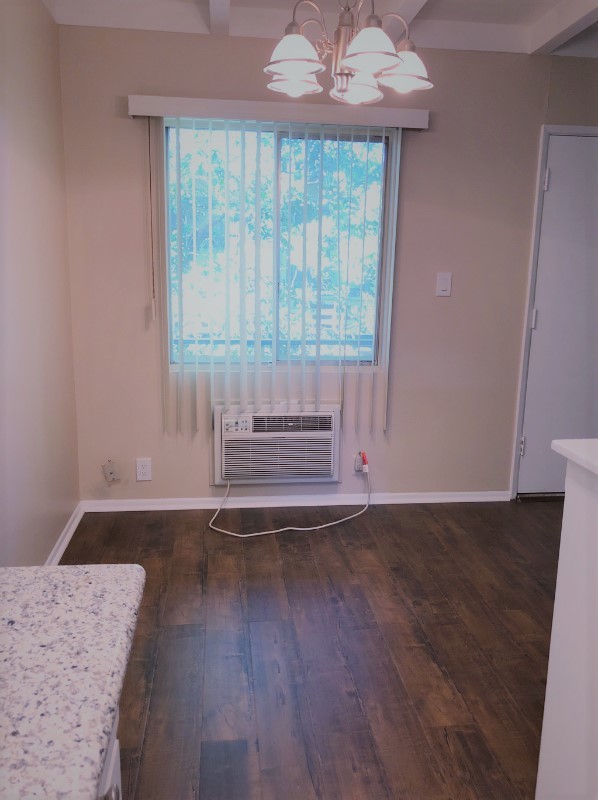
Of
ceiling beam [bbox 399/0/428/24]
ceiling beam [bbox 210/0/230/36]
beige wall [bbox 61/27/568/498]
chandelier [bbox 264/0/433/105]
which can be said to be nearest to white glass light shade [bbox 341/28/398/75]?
chandelier [bbox 264/0/433/105]

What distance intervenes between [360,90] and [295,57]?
221 mm

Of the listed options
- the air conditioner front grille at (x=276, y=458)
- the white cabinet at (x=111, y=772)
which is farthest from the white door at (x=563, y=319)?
the white cabinet at (x=111, y=772)

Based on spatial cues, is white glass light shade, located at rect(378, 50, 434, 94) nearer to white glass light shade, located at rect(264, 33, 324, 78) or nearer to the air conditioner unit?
white glass light shade, located at rect(264, 33, 324, 78)

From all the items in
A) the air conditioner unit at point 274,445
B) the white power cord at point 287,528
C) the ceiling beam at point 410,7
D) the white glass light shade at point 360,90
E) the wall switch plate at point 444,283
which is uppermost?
the ceiling beam at point 410,7

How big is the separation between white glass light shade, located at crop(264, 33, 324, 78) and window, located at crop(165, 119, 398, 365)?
1529 mm

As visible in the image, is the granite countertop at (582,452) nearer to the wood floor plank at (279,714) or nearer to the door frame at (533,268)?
the wood floor plank at (279,714)

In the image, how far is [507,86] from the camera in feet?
11.0

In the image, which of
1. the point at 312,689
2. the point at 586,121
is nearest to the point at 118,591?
the point at 312,689

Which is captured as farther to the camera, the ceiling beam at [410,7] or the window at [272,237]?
the window at [272,237]

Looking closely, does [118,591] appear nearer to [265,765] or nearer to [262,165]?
[265,765]

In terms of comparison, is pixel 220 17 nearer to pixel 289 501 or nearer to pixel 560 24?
pixel 560 24

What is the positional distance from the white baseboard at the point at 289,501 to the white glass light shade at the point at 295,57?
95.3 inches

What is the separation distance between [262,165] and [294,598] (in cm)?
211

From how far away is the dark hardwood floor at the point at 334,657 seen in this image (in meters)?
1.75
